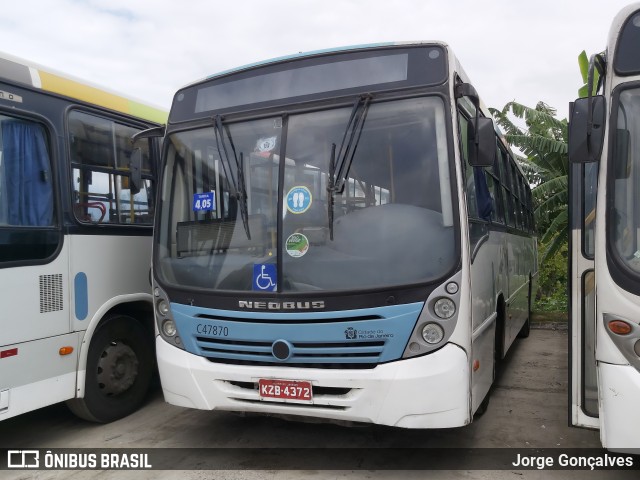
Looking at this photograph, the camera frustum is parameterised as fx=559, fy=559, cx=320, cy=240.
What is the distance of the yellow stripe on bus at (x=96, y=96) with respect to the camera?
466cm

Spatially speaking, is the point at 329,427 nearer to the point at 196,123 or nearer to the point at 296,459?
the point at 296,459

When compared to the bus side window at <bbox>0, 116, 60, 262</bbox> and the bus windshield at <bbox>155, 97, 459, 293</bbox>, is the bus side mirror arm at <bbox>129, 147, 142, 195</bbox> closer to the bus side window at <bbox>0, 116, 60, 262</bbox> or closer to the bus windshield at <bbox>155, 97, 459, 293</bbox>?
the bus side window at <bbox>0, 116, 60, 262</bbox>

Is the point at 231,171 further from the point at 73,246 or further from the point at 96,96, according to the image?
the point at 96,96

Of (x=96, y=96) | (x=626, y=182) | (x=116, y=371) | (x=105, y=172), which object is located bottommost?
(x=116, y=371)

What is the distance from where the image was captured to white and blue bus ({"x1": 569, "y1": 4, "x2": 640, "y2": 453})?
10.1 ft

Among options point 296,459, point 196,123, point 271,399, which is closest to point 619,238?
point 271,399

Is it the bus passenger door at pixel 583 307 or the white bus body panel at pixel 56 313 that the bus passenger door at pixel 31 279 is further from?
the bus passenger door at pixel 583 307

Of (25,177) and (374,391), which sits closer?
(374,391)

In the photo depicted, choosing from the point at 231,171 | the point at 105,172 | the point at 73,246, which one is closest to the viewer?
the point at 231,171

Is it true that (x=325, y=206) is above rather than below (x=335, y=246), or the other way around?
above

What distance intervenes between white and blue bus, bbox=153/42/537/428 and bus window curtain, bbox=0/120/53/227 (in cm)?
98

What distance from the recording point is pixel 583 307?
3.80 m

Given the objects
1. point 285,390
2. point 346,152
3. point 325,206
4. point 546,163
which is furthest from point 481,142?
point 546,163

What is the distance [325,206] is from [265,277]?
0.65 meters
